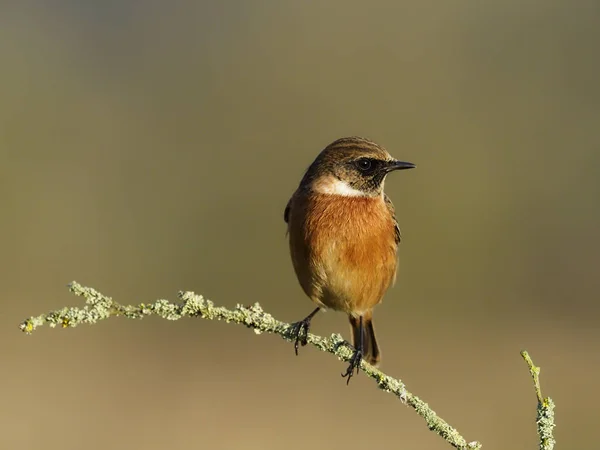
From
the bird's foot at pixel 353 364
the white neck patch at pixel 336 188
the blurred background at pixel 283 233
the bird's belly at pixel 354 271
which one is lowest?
the bird's foot at pixel 353 364

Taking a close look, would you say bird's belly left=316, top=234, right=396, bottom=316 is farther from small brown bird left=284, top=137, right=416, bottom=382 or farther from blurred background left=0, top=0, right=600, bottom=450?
blurred background left=0, top=0, right=600, bottom=450

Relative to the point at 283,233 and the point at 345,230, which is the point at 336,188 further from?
the point at 283,233

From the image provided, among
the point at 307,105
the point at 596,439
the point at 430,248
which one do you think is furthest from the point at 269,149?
the point at 596,439

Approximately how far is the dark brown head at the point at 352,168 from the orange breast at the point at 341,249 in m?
0.10

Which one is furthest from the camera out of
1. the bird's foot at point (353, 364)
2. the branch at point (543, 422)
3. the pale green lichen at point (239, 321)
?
the bird's foot at point (353, 364)

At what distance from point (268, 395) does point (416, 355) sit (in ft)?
8.36

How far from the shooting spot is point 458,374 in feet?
39.6

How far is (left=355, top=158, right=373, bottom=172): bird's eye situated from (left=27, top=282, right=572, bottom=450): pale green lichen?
1.68 m

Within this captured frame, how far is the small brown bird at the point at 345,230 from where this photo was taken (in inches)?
181

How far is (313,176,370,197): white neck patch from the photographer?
4922 millimetres

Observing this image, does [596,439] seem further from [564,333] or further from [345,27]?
[345,27]

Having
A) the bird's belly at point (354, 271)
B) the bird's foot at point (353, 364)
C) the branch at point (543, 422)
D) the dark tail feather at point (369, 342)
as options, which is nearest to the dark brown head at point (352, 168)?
the bird's belly at point (354, 271)

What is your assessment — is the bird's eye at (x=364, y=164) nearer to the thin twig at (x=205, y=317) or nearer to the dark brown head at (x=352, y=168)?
the dark brown head at (x=352, y=168)

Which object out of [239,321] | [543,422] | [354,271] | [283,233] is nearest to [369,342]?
[354,271]
